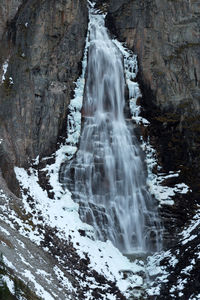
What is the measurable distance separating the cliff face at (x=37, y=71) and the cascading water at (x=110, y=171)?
1311 millimetres

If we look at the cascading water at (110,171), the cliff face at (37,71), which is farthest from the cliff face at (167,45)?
the cliff face at (37,71)

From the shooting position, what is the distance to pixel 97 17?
2738 cm

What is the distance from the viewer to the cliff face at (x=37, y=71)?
771 inches

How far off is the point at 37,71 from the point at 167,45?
7723 millimetres

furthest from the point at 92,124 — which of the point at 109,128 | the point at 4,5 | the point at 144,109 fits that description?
the point at 4,5

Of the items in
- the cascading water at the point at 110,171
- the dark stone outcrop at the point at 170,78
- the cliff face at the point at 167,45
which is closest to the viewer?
the cascading water at the point at 110,171

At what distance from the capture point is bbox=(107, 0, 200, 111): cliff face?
77.4ft

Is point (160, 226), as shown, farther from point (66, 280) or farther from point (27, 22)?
point (27, 22)

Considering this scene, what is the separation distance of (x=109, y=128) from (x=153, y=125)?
2.64 meters

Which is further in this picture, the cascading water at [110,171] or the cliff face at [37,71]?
the cliff face at [37,71]

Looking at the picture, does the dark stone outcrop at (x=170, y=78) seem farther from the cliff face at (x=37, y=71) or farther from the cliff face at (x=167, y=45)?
the cliff face at (x=37, y=71)

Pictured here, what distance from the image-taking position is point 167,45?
80.3ft

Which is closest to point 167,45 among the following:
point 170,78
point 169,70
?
point 169,70

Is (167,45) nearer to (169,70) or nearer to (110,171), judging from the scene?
(169,70)
